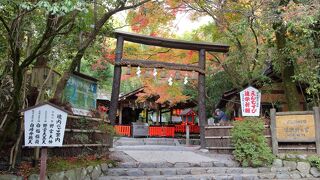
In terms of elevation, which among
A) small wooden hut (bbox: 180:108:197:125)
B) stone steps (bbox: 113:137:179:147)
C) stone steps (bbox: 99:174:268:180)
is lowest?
stone steps (bbox: 99:174:268:180)

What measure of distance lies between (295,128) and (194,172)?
438cm

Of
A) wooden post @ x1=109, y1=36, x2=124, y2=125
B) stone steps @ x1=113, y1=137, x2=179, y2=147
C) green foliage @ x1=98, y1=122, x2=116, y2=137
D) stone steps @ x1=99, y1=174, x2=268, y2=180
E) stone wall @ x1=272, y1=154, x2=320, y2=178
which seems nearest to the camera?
stone steps @ x1=99, y1=174, x2=268, y2=180

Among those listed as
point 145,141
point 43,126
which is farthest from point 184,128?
point 43,126

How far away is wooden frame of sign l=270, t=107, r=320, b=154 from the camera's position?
1146 centimetres

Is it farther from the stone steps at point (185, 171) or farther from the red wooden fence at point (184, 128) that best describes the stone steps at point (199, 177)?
the red wooden fence at point (184, 128)

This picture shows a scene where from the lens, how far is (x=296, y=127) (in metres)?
11.8

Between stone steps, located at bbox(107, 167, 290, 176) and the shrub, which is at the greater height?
the shrub

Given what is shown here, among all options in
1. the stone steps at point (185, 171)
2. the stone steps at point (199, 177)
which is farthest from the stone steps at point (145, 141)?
the stone steps at point (199, 177)

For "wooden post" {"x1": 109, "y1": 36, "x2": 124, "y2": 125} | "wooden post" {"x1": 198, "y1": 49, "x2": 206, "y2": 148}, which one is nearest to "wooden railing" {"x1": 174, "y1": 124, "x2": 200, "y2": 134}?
"wooden post" {"x1": 198, "y1": 49, "x2": 206, "y2": 148}

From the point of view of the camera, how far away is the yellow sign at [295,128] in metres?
11.6

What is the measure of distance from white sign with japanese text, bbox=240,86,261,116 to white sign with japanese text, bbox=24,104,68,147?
8.19 m

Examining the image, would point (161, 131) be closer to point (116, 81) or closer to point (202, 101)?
point (202, 101)

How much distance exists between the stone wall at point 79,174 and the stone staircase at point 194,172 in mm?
222

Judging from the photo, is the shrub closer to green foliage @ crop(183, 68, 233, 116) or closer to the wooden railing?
green foliage @ crop(183, 68, 233, 116)
